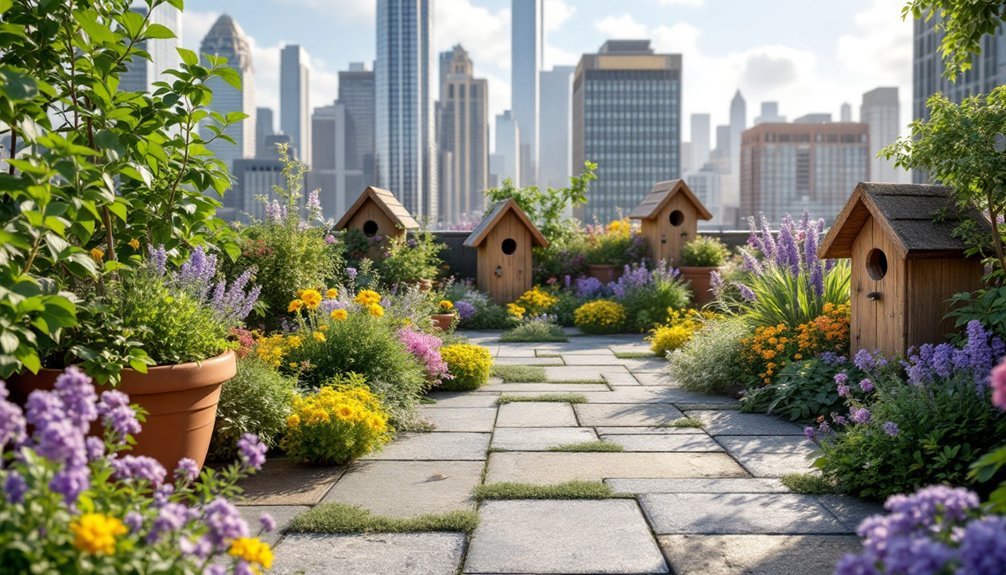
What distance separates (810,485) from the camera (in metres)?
3.89

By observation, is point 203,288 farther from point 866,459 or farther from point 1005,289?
point 1005,289

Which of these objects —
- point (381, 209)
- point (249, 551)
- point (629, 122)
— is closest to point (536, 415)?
point (249, 551)

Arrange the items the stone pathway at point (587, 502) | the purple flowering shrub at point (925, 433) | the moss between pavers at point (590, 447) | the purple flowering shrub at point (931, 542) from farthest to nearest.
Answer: the moss between pavers at point (590, 447), the purple flowering shrub at point (925, 433), the stone pathway at point (587, 502), the purple flowering shrub at point (931, 542)

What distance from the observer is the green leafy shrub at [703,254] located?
12.4m

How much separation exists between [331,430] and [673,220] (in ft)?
31.7

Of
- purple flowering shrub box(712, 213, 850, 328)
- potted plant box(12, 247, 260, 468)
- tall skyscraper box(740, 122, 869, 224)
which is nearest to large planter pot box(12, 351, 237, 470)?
potted plant box(12, 247, 260, 468)

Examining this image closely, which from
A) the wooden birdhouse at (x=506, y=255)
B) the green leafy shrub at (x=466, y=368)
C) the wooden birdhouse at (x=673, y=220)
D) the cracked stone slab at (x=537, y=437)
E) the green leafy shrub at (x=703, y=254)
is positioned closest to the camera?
the cracked stone slab at (x=537, y=437)

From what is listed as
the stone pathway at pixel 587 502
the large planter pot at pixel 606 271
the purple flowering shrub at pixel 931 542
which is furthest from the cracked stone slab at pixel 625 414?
the large planter pot at pixel 606 271

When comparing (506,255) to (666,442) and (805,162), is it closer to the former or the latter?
(666,442)

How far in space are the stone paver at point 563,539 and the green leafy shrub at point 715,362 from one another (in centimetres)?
297

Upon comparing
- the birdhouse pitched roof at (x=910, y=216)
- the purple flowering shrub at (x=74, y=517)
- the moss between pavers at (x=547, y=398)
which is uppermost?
the birdhouse pitched roof at (x=910, y=216)

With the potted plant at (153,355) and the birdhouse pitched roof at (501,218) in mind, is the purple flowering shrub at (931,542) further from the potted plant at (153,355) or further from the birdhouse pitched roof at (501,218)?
the birdhouse pitched roof at (501,218)

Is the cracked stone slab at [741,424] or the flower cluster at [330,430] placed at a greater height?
the flower cluster at [330,430]

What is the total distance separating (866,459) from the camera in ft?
12.3
